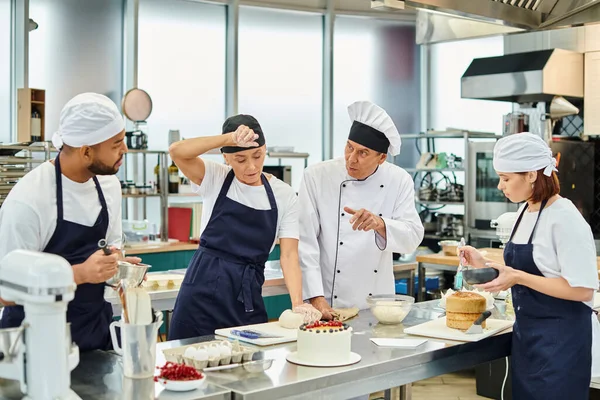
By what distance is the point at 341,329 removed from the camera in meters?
2.36

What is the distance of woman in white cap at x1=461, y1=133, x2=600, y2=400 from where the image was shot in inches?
103

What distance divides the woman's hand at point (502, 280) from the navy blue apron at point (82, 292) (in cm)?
126

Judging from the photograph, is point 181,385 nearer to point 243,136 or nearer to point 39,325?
point 39,325

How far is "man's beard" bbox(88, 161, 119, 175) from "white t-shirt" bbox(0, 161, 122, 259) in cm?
8

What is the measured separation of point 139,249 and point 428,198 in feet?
10.3

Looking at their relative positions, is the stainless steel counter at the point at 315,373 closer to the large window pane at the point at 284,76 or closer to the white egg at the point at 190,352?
the white egg at the point at 190,352

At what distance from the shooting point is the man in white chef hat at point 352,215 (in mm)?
3244

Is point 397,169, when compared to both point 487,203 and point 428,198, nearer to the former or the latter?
point 487,203

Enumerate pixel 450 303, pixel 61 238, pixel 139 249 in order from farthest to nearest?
pixel 139 249 < pixel 450 303 < pixel 61 238

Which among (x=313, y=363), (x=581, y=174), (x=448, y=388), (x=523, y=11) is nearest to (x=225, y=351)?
(x=313, y=363)

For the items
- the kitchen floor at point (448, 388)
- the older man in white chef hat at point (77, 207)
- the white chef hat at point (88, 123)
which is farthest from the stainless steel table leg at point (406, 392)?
the kitchen floor at point (448, 388)

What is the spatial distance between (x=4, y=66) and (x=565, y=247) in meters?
5.96

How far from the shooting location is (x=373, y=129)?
324 centimetres

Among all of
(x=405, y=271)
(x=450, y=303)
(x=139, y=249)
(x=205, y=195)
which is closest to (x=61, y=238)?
(x=205, y=195)
